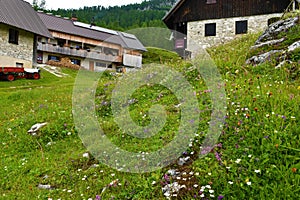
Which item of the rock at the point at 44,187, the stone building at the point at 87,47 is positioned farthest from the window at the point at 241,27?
the rock at the point at 44,187

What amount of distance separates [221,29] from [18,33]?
74.4 feet

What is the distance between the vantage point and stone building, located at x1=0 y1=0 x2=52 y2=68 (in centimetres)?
3294

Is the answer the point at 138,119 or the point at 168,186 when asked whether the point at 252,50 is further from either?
the point at 168,186

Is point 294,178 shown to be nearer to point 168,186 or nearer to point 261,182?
point 261,182

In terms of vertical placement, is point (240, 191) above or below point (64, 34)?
below

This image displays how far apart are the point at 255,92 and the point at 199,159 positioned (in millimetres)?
2473

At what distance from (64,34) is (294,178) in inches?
2051

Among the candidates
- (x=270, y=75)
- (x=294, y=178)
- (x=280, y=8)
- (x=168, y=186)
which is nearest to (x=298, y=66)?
(x=270, y=75)

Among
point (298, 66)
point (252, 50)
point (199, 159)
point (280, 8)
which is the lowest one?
point (199, 159)

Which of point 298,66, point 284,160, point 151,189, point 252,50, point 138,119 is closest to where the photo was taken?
point 284,160

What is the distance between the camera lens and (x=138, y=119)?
24.0 feet

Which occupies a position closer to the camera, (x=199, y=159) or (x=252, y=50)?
(x=199, y=159)

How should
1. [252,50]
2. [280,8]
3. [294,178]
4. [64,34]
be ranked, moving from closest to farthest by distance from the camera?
[294,178] → [252,50] → [280,8] → [64,34]

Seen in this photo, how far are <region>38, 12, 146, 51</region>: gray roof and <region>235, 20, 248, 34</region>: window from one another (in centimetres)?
2730
